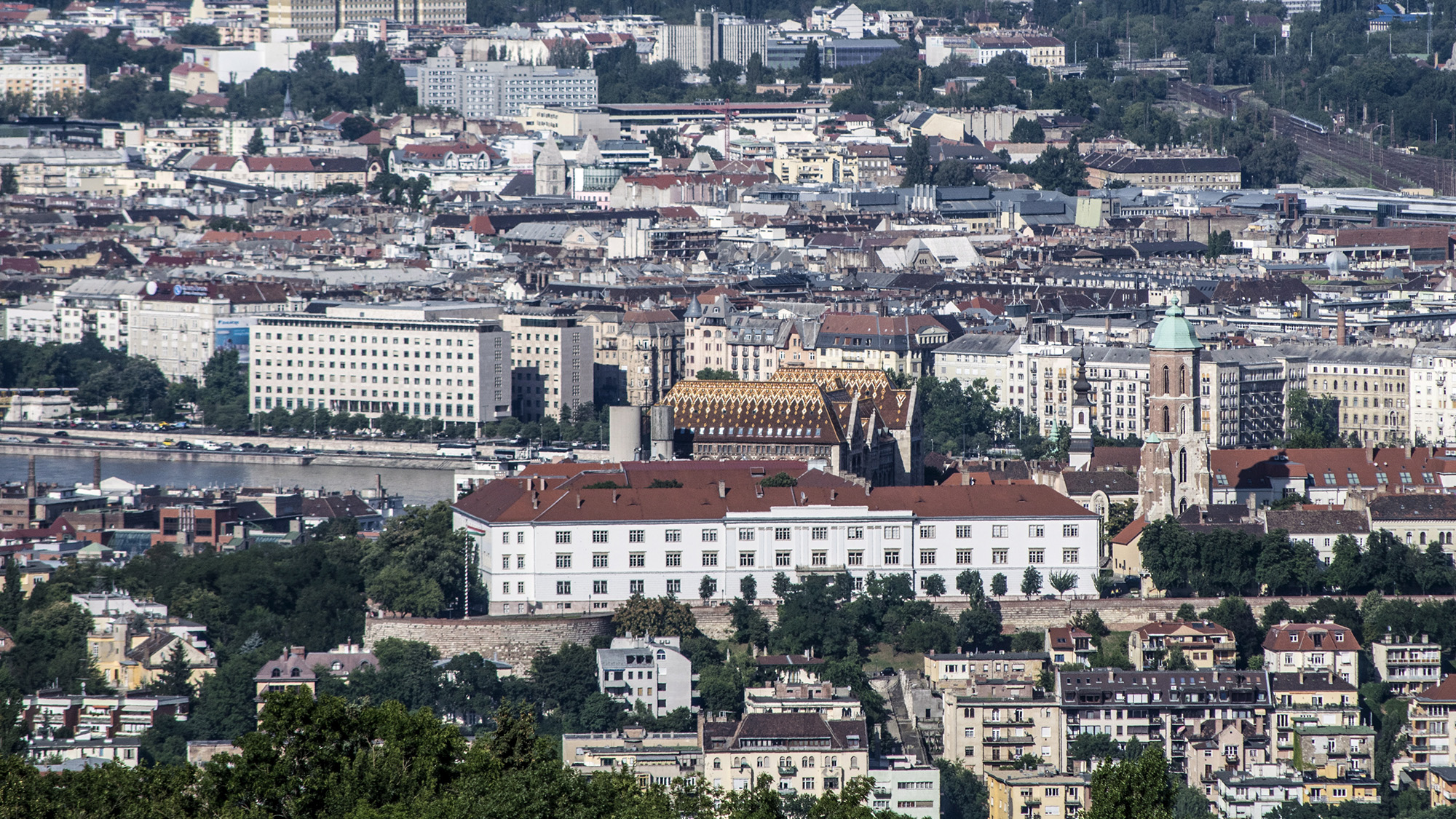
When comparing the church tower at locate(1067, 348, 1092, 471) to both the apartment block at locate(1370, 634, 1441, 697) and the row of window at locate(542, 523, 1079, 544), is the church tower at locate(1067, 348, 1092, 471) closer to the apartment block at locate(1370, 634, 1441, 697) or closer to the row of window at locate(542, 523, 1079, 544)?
A: the row of window at locate(542, 523, 1079, 544)

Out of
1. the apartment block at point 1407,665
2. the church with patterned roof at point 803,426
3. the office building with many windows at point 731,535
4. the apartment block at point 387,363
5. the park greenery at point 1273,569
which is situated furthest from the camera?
the apartment block at point 387,363

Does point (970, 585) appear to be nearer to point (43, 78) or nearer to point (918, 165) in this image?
point (918, 165)

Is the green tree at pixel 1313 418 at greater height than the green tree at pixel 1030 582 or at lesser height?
lesser

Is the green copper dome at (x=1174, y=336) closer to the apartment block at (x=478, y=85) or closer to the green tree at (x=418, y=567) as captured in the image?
the green tree at (x=418, y=567)

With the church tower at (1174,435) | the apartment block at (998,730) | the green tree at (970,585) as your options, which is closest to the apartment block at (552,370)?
the church tower at (1174,435)

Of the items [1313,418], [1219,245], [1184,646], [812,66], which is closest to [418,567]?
[1184,646]

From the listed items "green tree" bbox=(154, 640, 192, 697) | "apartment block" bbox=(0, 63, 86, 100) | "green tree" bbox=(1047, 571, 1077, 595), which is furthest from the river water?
"apartment block" bbox=(0, 63, 86, 100)
